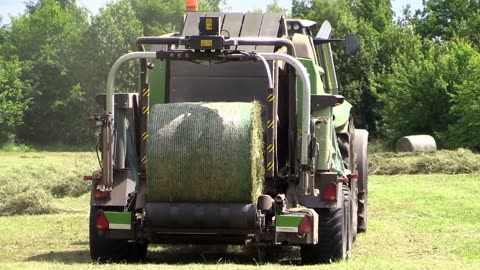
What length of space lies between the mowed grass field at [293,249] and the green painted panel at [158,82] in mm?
1855

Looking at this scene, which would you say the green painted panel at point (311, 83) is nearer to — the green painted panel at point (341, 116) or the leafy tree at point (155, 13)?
the green painted panel at point (341, 116)

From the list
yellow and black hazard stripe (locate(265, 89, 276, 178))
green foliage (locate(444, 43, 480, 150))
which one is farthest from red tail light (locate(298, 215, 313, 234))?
green foliage (locate(444, 43, 480, 150))

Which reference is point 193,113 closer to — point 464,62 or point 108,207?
point 108,207

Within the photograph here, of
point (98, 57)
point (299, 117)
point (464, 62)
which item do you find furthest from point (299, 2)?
point (299, 117)

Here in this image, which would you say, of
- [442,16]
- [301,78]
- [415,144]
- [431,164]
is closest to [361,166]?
[301,78]

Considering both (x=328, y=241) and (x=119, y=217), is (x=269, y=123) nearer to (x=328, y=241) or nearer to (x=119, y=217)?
(x=328, y=241)

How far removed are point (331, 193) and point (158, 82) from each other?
92.4 inches

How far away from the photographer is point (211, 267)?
9906 millimetres

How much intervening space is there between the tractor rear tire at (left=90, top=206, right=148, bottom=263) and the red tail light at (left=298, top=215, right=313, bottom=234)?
6.69ft

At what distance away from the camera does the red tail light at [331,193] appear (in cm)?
1097

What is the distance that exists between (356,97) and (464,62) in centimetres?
1063

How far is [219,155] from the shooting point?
10203mm

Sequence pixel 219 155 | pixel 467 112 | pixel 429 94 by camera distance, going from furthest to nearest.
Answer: pixel 429 94 < pixel 467 112 < pixel 219 155

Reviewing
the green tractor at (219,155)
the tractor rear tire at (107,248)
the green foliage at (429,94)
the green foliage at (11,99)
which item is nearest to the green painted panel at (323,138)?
the green tractor at (219,155)
